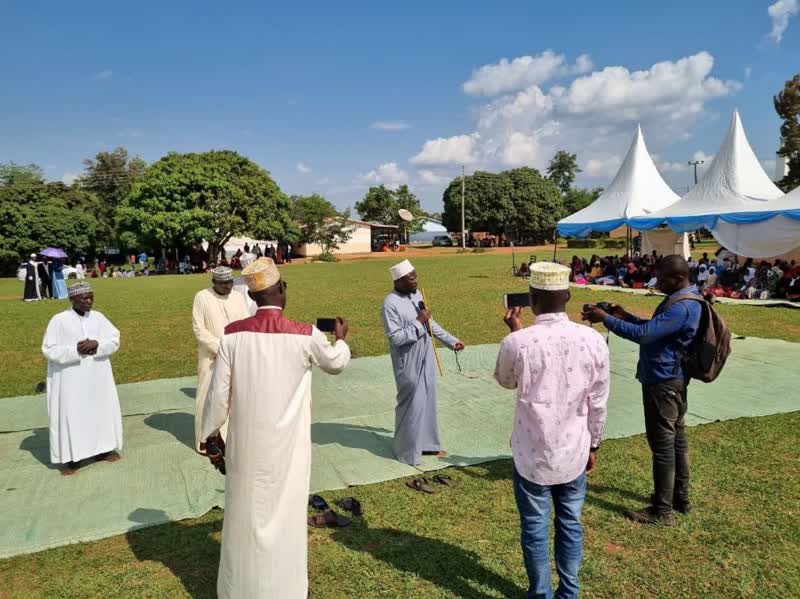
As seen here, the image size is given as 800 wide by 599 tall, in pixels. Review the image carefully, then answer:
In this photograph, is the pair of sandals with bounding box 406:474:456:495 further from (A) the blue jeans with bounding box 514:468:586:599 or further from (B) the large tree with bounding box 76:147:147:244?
(B) the large tree with bounding box 76:147:147:244

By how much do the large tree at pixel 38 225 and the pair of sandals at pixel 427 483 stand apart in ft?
130

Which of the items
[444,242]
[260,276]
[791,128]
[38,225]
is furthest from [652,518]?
[444,242]

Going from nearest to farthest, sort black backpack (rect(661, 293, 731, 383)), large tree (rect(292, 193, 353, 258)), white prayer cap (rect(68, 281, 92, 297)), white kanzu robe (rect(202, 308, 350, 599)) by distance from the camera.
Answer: white kanzu robe (rect(202, 308, 350, 599)), black backpack (rect(661, 293, 731, 383)), white prayer cap (rect(68, 281, 92, 297)), large tree (rect(292, 193, 353, 258))

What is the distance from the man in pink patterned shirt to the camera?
2.73 meters

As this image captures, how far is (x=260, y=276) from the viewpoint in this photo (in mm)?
2908

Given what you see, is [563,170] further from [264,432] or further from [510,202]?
[264,432]

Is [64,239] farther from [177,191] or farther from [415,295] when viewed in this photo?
[415,295]

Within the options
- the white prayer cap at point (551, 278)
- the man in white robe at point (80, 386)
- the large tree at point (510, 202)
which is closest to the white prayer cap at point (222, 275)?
the man in white robe at point (80, 386)

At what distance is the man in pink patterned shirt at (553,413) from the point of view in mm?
A: 2732

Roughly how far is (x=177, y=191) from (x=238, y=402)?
35.0m

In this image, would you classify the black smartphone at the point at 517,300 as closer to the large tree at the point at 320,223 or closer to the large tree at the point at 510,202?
the large tree at the point at 320,223

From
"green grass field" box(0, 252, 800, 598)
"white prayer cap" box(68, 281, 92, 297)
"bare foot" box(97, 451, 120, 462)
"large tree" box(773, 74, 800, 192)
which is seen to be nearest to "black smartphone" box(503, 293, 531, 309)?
"green grass field" box(0, 252, 800, 598)

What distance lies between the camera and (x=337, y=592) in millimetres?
3365

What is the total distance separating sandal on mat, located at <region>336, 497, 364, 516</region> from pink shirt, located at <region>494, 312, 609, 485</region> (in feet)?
6.16
